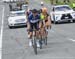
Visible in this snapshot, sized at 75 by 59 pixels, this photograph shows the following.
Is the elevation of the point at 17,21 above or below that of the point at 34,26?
below

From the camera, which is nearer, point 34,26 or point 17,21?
point 34,26

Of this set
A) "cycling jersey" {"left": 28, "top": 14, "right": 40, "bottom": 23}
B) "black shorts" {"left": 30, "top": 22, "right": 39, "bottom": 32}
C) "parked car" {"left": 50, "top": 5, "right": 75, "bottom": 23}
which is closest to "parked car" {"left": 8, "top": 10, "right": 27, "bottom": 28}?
"parked car" {"left": 50, "top": 5, "right": 75, "bottom": 23}

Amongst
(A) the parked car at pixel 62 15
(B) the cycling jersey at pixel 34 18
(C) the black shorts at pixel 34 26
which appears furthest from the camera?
(A) the parked car at pixel 62 15

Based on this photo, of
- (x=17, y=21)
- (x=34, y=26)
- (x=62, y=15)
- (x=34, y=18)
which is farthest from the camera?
(x=62, y=15)

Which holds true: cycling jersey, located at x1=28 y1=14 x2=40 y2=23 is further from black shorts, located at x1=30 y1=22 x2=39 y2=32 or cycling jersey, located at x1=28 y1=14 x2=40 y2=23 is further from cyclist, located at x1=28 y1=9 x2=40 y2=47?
black shorts, located at x1=30 y1=22 x2=39 y2=32

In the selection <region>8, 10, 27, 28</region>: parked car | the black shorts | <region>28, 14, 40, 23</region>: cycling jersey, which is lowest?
<region>8, 10, 27, 28</region>: parked car

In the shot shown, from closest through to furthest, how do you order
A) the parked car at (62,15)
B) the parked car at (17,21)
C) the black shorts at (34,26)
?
the black shorts at (34,26), the parked car at (17,21), the parked car at (62,15)

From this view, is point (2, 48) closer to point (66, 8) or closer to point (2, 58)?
point (2, 58)

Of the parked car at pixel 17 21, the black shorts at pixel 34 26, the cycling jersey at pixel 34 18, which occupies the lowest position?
the parked car at pixel 17 21

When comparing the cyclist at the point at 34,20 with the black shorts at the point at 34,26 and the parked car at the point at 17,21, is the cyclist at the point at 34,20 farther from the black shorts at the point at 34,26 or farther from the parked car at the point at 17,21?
the parked car at the point at 17,21

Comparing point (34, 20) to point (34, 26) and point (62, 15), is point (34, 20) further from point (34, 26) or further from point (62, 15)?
point (62, 15)

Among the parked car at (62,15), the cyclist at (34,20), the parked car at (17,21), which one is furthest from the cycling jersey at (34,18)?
the parked car at (62,15)

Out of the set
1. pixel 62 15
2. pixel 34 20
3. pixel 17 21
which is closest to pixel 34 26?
pixel 34 20

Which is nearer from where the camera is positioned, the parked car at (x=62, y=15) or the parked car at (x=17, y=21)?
the parked car at (x=17, y=21)
